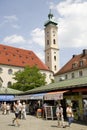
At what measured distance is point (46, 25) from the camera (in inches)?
3777

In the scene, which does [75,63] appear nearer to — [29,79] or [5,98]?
[29,79]

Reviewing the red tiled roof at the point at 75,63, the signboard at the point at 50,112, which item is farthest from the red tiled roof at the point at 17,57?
the signboard at the point at 50,112

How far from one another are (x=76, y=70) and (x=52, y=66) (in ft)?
85.8

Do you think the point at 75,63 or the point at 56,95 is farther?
the point at 75,63

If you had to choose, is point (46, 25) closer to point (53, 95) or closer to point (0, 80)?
point (0, 80)

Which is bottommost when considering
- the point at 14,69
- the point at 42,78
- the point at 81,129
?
the point at 81,129

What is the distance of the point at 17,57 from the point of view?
78.6 m

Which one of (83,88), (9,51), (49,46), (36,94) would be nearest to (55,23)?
(49,46)

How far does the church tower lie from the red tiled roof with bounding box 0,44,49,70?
6.27 meters

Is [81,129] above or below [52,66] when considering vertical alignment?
below

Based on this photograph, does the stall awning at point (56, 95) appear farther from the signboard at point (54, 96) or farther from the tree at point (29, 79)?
the tree at point (29, 79)

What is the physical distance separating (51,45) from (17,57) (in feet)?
54.5

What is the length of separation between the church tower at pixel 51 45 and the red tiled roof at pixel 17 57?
247 inches

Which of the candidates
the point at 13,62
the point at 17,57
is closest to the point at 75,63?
the point at 13,62
